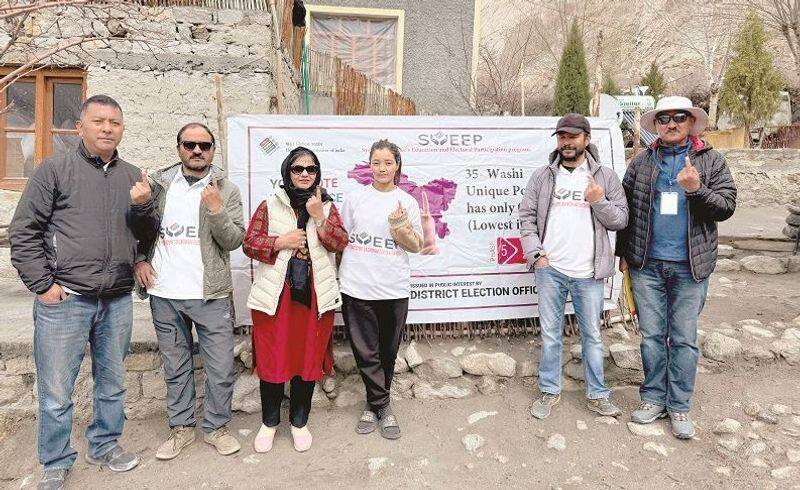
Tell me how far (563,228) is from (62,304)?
2.93m

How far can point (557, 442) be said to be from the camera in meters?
3.21

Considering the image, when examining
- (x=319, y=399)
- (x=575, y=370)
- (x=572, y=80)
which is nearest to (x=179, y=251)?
(x=319, y=399)

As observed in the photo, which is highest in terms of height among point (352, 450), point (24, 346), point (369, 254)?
point (369, 254)

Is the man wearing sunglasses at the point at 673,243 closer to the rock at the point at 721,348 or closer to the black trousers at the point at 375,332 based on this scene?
the rock at the point at 721,348

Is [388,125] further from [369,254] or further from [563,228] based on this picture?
[563,228]

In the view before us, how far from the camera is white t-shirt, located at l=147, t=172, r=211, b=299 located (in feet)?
9.67

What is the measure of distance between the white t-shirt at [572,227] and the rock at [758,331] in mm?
2073

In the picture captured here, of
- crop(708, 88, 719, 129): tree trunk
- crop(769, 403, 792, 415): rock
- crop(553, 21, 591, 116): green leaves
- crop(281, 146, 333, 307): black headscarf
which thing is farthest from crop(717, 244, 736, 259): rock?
crop(708, 88, 719, 129): tree trunk

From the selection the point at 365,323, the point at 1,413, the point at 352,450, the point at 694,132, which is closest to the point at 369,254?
the point at 365,323

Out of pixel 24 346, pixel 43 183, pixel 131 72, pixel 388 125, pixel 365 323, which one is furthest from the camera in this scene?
pixel 131 72

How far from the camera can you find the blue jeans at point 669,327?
3.16 m

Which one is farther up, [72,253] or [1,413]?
[72,253]

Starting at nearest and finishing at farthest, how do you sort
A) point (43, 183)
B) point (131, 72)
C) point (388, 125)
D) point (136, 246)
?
point (43, 183), point (136, 246), point (388, 125), point (131, 72)

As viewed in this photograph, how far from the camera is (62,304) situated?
267 centimetres
